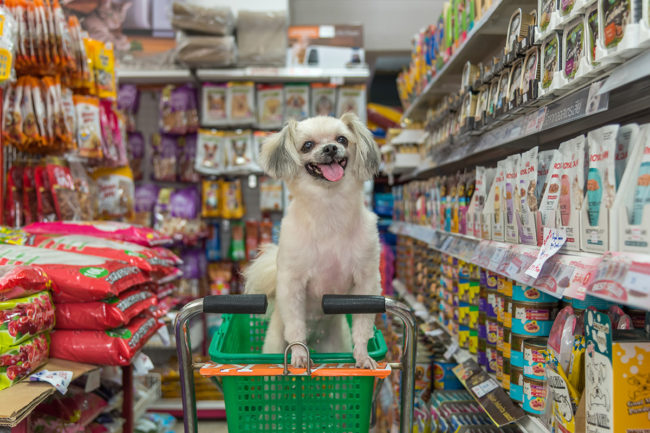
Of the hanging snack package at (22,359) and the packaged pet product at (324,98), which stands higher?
the packaged pet product at (324,98)

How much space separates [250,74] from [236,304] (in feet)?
11.3

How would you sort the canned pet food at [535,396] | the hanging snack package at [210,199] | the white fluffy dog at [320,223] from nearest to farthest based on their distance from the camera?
the canned pet food at [535,396] < the white fluffy dog at [320,223] < the hanging snack package at [210,199]

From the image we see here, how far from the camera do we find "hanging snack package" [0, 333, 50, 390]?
143cm

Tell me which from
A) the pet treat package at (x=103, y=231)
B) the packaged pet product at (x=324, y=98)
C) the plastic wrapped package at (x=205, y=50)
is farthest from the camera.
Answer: the packaged pet product at (x=324, y=98)

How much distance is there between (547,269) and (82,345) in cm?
161

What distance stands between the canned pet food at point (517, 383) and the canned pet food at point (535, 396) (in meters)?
0.05

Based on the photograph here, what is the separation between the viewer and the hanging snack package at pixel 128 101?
14.7 feet

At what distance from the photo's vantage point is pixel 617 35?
3.14ft

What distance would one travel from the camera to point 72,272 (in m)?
1.81

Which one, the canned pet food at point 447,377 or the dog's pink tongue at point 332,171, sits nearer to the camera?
the dog's pink tongue at point 332,171

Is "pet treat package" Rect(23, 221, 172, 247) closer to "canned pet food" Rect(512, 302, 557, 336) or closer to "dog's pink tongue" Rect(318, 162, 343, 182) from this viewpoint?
"dog's pink tongue" Rect(318, 162, 343, 182)

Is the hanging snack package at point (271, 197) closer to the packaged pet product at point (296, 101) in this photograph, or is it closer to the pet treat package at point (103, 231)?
the packaged pet product at point (296, 101)

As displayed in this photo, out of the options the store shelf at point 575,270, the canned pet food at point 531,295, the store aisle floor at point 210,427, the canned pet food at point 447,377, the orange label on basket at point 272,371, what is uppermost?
the store shelf at point 575,270

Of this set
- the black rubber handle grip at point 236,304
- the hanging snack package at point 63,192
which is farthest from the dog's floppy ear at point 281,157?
the hanging snack package at point 63,192
